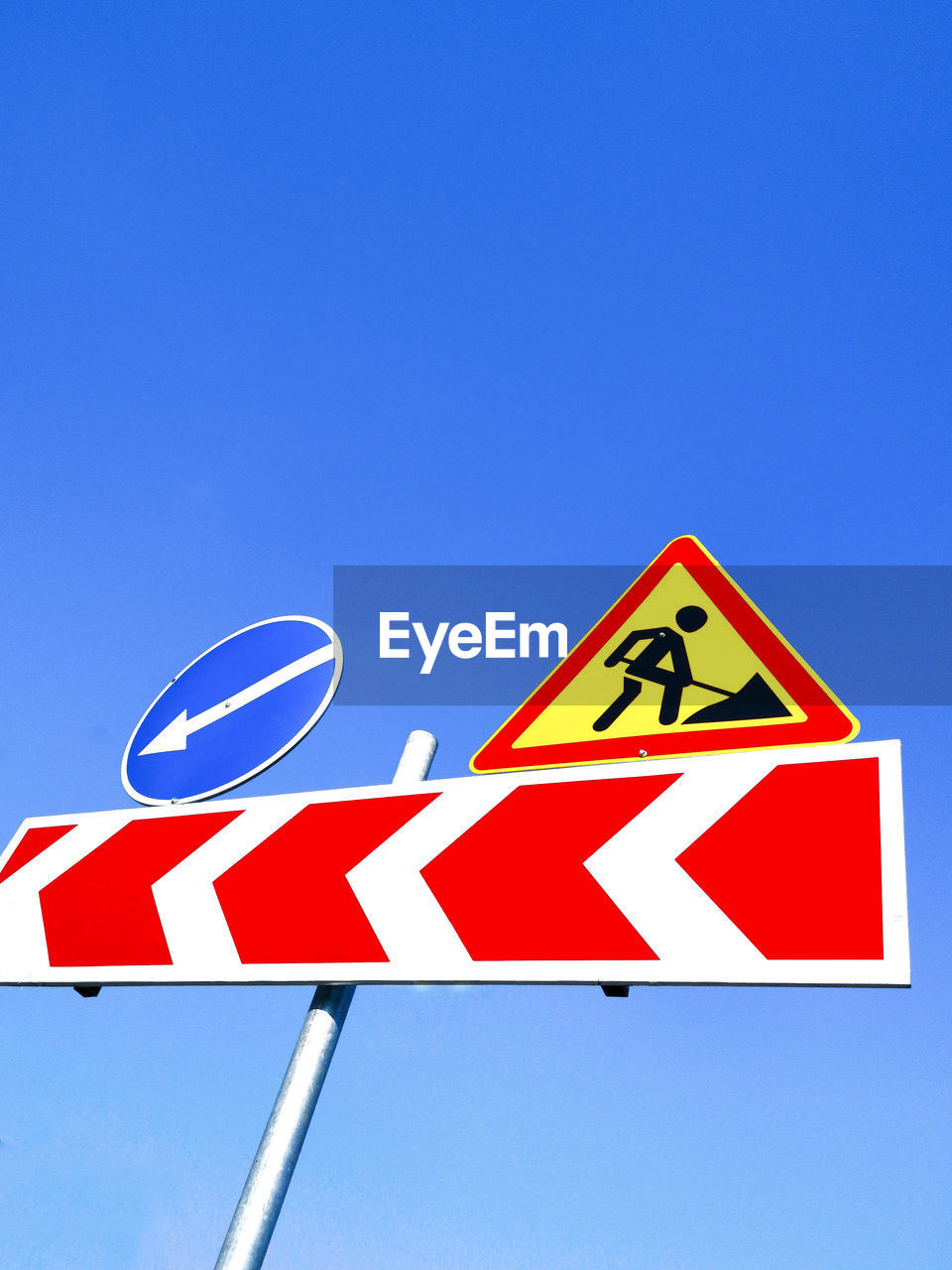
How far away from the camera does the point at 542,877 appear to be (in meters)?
2.35

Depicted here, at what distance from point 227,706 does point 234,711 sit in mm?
38

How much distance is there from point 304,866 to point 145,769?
0.81 m

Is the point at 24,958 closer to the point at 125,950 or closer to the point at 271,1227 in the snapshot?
the point at 125,950

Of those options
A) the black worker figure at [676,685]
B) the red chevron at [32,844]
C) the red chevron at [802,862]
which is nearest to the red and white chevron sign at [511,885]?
the red chevron at [802,862]

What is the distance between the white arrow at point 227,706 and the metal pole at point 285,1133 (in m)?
1.02

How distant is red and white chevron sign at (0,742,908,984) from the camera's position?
2.07 metres

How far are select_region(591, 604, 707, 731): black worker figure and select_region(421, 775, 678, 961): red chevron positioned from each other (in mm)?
282

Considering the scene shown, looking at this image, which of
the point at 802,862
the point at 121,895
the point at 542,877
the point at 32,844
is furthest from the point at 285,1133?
the point at 32,844

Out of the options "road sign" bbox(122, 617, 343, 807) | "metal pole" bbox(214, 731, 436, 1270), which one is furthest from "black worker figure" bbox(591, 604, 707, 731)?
"metal pole" bbox(214, 731, 436, 1270)

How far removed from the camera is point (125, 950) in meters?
2.72

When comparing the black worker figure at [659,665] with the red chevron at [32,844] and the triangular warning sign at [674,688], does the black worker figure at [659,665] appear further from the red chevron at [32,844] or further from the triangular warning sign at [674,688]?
the red chevron at [32,844]

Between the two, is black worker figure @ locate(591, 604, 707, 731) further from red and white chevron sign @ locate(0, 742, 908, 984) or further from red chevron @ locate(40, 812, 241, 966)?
red chevron @ locate(40, 812, 241, 966)

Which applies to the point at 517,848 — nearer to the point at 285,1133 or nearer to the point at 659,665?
the point at 659,665

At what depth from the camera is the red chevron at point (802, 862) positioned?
2.01m
